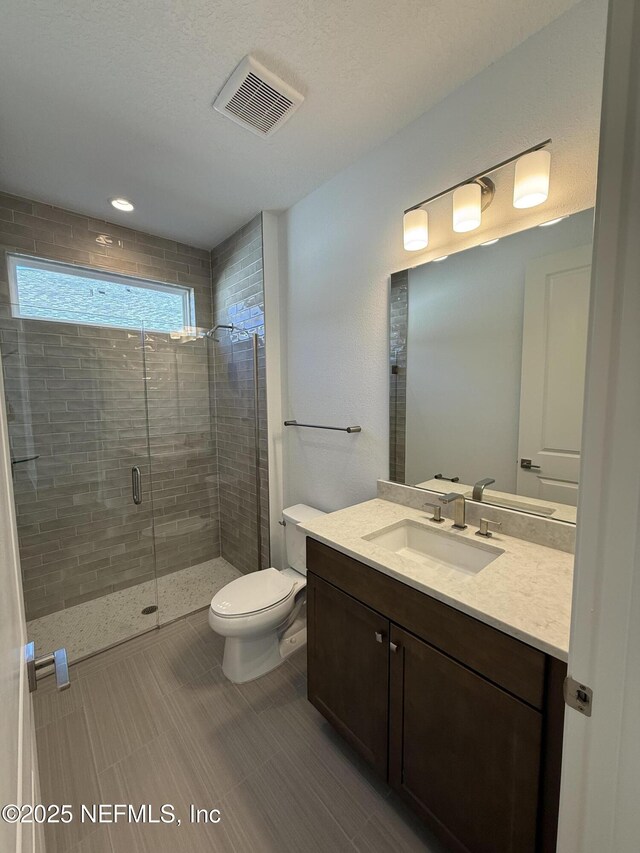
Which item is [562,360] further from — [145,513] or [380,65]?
[145,513]

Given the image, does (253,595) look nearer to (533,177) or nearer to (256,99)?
(533,177)

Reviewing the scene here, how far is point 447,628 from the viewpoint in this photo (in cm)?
99

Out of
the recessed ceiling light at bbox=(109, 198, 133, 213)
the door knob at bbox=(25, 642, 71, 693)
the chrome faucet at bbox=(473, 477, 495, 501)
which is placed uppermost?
the recessed ceiling light at bbox=(109, 198, 133, 213)

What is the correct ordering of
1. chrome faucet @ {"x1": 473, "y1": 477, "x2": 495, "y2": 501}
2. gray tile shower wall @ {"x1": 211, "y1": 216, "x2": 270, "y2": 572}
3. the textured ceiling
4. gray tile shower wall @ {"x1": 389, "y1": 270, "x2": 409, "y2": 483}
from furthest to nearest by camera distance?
gray tile shower wall @ {"x1": 211, "y1": 216, "x2": 270, "y2": 572}, gray tile shower wall @ {"x1": 389, "y1": 270, "x2": 409, "y2": 483}, chrome faucet @ {"x1": 473, "y1": 477, "x2": 495, "y2": 501}, the textured ceiling

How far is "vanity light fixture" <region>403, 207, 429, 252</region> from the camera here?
152 cm

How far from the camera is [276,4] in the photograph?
3.63 ft

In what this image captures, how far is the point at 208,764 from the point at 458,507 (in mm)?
1448

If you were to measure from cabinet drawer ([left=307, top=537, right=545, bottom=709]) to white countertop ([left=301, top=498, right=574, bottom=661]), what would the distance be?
34mm

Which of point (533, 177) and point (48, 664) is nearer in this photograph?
point (48, 664)

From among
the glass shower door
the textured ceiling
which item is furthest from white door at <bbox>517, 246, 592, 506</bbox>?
the glass shower door

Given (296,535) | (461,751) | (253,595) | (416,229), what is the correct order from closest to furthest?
(461,751) → (416,229) → (253,595) → (296,535)

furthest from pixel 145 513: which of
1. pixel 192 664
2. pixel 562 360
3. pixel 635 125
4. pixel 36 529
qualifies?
pixel 635 125

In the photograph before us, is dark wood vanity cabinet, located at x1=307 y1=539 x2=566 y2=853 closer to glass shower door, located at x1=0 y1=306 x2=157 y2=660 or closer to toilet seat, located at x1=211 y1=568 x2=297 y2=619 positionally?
toilet seat, located at x1=211 y1=568 x2=297 y2=619

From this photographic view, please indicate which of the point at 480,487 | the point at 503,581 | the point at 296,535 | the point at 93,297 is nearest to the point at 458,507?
the point at 480,487
